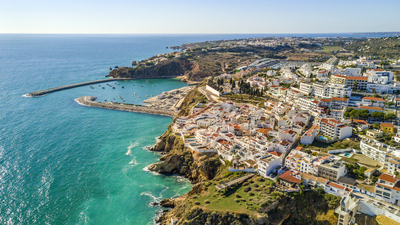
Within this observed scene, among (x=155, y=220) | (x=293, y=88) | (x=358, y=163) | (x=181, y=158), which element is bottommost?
(x=155, y=220)

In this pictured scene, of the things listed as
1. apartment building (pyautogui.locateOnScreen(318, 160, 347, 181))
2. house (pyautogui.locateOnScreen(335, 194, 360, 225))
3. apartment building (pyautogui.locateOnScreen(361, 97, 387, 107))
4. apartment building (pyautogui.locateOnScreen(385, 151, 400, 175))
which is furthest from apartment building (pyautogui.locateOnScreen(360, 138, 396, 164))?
apartment building (pyautogui.locateOnScreen(361, 97, 387, 107))

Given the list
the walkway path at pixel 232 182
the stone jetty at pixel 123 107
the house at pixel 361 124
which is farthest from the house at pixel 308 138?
the stone jetty at pixel 123 107

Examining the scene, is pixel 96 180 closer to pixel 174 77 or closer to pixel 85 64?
pixel 174 77

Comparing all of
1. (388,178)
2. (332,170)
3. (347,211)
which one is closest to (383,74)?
(388,178)

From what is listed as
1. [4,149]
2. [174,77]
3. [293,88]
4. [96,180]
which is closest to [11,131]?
[4,149]

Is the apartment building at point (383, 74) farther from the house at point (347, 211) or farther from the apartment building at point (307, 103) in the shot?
the house at point (347, 211)

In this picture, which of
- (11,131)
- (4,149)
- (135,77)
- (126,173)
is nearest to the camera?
(126,173)
